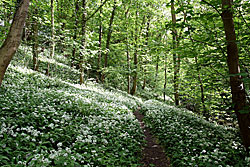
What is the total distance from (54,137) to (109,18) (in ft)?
59.5

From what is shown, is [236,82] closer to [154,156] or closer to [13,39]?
[154,156]

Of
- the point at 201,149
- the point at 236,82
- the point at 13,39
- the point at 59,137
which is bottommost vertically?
the point at 201,149

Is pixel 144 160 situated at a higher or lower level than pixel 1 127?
lower

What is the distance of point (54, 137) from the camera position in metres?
4.52

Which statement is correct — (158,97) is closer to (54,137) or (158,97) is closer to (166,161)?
(166,161)

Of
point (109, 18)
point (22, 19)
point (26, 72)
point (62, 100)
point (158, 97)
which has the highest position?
point (109, 18)

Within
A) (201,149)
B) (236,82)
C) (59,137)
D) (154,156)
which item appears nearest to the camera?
(236,82)

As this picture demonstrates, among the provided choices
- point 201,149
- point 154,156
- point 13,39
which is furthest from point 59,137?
point 201,149

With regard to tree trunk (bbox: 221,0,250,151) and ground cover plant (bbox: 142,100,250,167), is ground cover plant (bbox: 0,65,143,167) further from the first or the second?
tree trunk (bbox: 221,0,250,151)

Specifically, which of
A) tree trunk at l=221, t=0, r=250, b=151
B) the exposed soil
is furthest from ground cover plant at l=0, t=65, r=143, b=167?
tree trunk at l=221, t=0, r=250, b=151

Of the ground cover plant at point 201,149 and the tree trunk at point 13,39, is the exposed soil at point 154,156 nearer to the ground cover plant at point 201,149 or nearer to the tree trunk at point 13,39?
the ground cover plant at point 201,149

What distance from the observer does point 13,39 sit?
11.4 feet

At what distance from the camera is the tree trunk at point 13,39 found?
A: 11.2ft

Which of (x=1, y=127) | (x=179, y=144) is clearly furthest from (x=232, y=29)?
(x=1, y=127)
